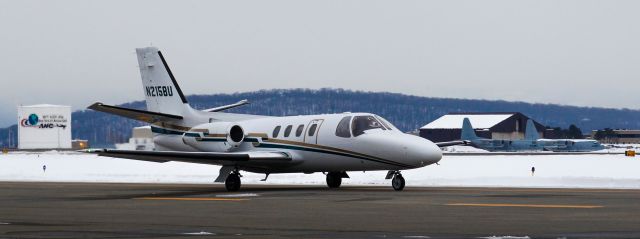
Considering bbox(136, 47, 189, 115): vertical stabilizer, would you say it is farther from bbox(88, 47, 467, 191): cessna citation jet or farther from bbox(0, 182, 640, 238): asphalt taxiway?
bbox(0, 182, 640, 238): asphalt taxiway

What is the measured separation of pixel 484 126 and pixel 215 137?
13456cm

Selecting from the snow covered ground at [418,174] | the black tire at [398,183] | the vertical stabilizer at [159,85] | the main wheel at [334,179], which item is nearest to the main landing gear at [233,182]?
the main wheel at [334,179]

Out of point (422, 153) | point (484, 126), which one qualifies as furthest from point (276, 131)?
point (484, 126)

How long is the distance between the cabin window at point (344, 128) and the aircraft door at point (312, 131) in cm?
90

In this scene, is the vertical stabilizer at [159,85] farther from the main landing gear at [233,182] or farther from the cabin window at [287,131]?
the main landing gear at [233,182]

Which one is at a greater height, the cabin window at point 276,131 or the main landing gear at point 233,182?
the cabin window at point 276,131

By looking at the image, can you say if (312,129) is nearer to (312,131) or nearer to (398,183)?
(312,131)

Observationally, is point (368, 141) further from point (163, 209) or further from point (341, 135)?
point (163, 209)

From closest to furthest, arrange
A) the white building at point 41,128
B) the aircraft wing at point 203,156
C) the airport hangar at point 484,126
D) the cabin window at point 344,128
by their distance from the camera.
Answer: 1. the aircraft wing at point 203,156
2. the cabin window at point 344,128
3. the white building at point 41,128
4. the airport hangar at point 484,126

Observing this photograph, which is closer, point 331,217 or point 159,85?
point 331,217

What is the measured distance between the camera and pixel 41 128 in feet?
483

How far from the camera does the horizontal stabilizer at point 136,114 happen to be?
31763 millimetres

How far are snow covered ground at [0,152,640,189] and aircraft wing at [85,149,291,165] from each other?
5.75 m

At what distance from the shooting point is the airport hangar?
→ 16462 cm
